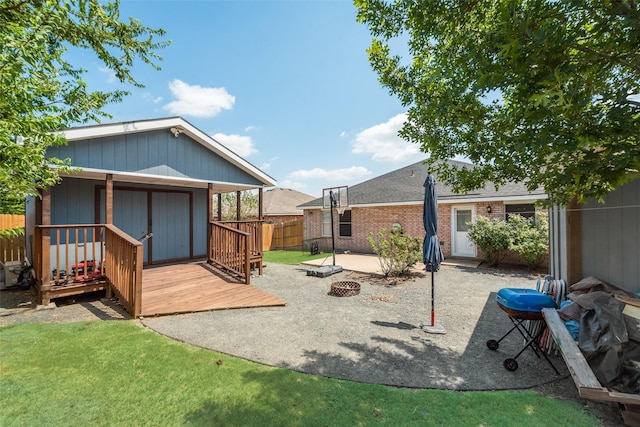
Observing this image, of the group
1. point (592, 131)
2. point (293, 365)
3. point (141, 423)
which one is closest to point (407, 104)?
point (592, 131)

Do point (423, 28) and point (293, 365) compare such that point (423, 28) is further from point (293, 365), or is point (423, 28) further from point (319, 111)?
point (319, 111)

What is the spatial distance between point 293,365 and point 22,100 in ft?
16.2

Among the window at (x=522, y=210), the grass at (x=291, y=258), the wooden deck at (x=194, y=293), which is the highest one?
the window at (x=522, y=210)

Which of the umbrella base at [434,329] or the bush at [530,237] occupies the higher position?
the bush at [530,237]

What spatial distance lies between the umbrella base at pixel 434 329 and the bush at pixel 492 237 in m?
6.66

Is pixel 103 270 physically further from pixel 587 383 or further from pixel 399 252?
pixel 587 383

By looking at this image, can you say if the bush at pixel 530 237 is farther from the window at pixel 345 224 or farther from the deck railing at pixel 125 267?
the deck railing at pixel 125 267

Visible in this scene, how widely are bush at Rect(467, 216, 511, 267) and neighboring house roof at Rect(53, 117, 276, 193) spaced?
314 inches

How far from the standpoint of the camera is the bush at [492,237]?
9.88m

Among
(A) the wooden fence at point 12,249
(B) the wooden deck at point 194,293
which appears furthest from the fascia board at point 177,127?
(A) the wooden fence at point 12,249

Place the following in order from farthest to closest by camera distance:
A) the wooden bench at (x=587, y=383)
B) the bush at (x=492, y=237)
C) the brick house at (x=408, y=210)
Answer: the brick house at (x=408, y=210) < the bush at (x=492, y=237) < the wooden bench at (x=587, y=383)

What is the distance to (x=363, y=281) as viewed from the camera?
852cm

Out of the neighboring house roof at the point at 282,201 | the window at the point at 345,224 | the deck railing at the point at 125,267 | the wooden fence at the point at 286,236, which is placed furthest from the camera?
the neighboring house roof at the point at 282,201

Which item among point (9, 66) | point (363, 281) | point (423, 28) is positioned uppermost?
point (423, 28)
